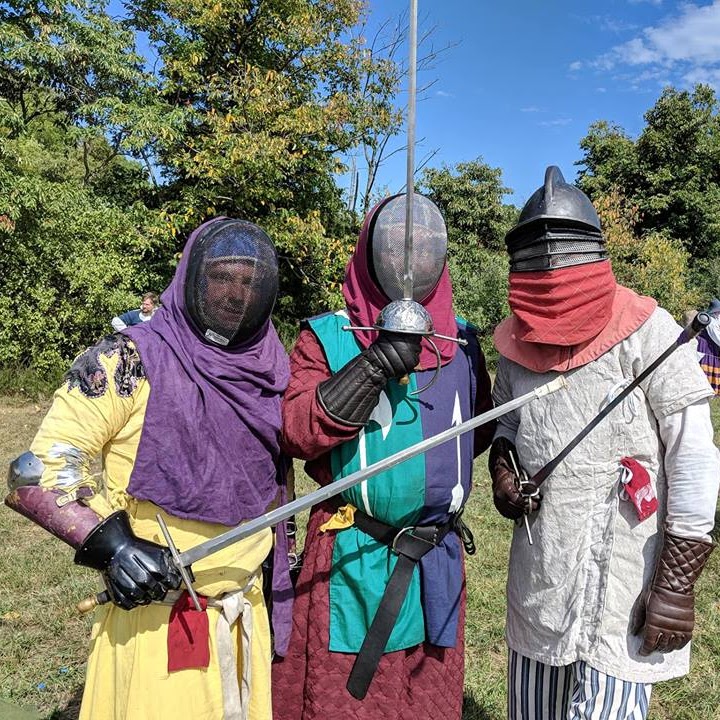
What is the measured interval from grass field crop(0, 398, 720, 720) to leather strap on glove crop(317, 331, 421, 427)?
1680 millimetres

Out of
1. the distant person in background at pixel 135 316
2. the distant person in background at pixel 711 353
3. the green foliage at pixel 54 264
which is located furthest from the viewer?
the green foliage at pixel 54 264

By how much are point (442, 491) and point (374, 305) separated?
1.73ft

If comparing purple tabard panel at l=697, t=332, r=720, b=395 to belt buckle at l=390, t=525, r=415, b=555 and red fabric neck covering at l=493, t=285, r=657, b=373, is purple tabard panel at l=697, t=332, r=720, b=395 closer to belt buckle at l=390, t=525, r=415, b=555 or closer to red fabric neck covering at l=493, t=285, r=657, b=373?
red fabric neck covering at l=493, t=285, r=657, b=373

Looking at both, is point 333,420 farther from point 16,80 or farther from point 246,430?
point 16,80

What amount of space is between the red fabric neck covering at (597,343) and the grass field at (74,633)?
1630mm

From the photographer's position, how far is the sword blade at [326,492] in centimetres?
135

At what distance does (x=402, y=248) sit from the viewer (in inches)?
66.6

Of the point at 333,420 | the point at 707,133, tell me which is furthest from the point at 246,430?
the point at 707,133

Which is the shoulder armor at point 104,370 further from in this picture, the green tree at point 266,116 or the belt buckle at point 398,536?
the green tree at point 266,116

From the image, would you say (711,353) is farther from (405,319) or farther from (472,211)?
(472,211)

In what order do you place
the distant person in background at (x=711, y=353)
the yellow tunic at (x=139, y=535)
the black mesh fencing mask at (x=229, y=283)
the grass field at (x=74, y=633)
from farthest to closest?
the distant person in background at (x=711, y=353) → the grass field at (x=74, y=633) → the black mesh fencing mask at (x=229, y=283) → the yellow tunic at (x=139, y=535)

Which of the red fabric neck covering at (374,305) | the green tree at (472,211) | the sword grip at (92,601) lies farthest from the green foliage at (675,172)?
the sword grip at (92,601)

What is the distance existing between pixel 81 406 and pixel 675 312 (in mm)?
13961

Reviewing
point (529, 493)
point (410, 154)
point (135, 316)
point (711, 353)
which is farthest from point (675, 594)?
point (135, 316)
